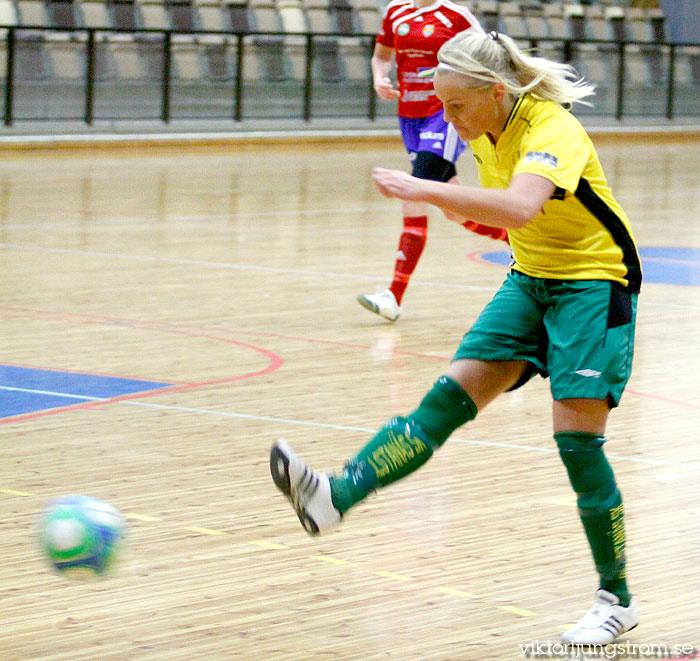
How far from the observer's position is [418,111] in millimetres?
8102

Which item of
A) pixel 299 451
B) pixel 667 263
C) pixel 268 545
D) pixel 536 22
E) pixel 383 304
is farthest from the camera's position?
pixel 536 22

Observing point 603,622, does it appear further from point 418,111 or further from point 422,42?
point 422,42

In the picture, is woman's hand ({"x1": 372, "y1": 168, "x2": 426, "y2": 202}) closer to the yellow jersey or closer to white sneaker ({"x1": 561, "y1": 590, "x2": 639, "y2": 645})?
the yellow jersey

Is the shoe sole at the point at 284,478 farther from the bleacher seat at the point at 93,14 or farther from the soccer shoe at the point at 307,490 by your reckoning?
the bleacher seat at the point at 93,14

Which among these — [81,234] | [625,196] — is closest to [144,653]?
[81,234]

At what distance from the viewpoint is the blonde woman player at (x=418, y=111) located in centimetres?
796

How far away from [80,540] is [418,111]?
5.21 m

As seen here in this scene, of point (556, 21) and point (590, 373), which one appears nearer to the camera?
point (590, 373)

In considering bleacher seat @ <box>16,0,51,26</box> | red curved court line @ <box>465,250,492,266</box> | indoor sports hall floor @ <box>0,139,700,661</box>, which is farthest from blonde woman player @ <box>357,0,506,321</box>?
bleacher seat @ <box>16,0,51,26</box>

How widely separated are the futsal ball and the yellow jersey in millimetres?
1309

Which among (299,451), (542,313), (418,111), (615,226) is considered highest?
(615,226)

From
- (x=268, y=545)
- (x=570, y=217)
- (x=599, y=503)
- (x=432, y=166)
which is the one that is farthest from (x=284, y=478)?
(x=432, y=166)

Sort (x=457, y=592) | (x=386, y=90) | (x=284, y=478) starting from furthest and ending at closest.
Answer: (x=386, y=90), (x=457, y=592), (x=284, y=478)

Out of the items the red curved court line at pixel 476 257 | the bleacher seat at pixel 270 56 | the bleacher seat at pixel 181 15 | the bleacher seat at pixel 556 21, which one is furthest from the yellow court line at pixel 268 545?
the bleacher seat at pixel 556 21
